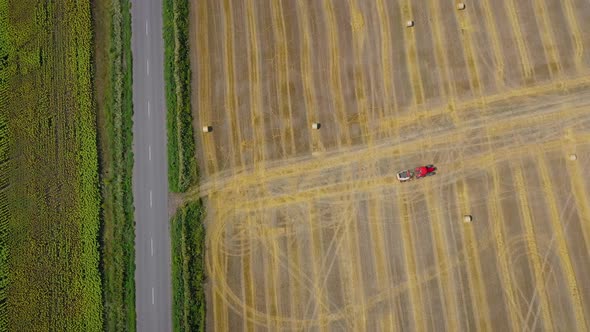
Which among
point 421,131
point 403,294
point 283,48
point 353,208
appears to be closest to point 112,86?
point 283,48

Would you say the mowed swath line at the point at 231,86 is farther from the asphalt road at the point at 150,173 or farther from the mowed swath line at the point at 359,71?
the mowed swath line at the point at 359,71

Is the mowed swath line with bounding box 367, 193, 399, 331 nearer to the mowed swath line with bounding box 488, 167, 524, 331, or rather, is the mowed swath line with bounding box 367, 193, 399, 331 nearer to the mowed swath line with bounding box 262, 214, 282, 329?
the mowed swath line with bounding box 262, 214, 282, 329

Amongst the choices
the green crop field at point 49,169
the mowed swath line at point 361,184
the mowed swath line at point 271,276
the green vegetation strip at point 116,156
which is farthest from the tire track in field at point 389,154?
the green crop field at point 49,169

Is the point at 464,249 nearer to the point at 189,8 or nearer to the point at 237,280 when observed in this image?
the point at 237,280

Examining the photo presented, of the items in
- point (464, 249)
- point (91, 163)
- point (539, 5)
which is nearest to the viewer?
point (464, 249)

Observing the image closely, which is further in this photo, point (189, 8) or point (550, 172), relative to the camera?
point (189, 8)

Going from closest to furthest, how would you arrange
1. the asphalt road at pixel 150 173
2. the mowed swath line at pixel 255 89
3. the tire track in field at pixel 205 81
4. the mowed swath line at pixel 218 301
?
the mowed swath line at pixel 218 301, the asphalt road at pixel 150 173, the mowed swath line at pixel 255 89, the tire track in field at pixel 205 81

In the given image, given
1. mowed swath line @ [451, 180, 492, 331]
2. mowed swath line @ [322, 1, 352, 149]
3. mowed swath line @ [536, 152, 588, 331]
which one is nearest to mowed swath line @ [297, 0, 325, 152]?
mowed swath line @ [322, 1, 352, 149]
